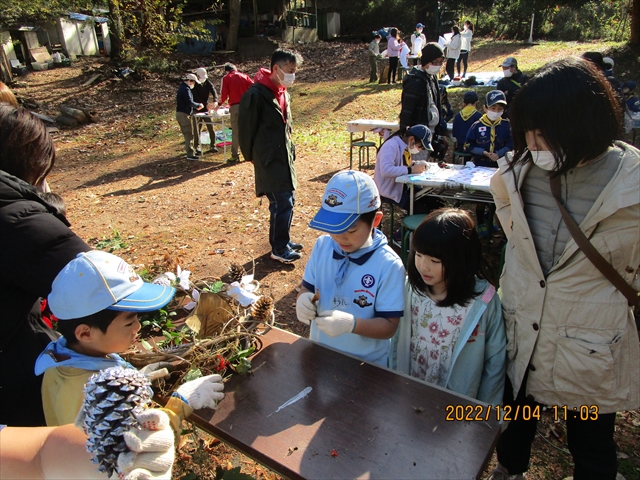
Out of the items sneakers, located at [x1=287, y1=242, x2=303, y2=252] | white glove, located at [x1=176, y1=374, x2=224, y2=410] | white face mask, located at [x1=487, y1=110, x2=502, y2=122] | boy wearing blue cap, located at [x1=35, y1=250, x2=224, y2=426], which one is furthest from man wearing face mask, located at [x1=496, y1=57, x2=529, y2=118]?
boy wearing blue cap, located at [x1=35, y1=250, x2=224, y2=426]

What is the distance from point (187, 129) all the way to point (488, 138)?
673cm

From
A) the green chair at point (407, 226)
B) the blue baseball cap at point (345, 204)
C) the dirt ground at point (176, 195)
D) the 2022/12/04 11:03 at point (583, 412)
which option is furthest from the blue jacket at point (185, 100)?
the 2022/12/04 11:03 at point (583, 412)

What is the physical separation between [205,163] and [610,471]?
9528 mm

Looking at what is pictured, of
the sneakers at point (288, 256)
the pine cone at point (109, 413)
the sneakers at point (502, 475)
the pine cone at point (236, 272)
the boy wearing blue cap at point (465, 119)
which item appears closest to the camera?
the pine cone at point (109, 413)

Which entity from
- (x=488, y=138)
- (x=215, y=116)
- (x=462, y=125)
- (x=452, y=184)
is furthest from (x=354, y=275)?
(x=215, y=116)

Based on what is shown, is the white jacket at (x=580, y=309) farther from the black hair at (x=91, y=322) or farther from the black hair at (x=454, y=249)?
the black hair at (x=91, y=322)

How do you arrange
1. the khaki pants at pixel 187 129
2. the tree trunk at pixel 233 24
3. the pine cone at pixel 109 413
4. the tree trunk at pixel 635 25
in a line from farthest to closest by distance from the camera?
the tree trunk at pixel 233 24, the tree trunk at pixel 635 25, the khaki pants at pixel 187 129, the pine cone at pixel 109 413

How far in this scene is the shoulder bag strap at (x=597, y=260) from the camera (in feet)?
5.56

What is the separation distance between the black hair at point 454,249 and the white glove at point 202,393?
3.37 feet

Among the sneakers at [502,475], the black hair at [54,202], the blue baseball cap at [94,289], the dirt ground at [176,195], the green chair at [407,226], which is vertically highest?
the black hair at [54,202]

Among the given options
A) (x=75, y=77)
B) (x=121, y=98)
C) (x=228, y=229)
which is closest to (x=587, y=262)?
(x=228, y=229)

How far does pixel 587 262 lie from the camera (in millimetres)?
1730

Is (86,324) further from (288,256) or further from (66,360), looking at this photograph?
(288,256)

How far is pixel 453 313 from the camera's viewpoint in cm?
207
